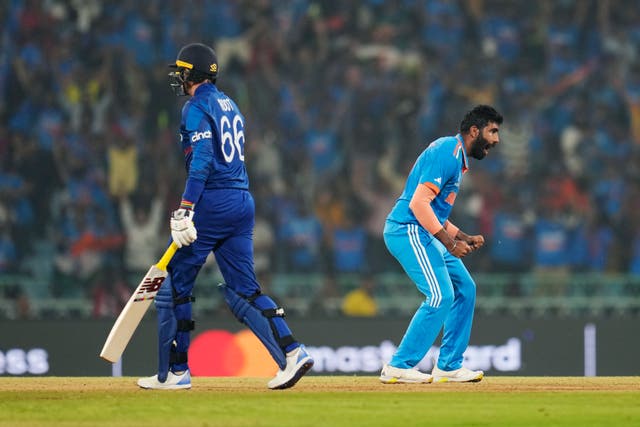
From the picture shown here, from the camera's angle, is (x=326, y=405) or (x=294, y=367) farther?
(x=294, y=367)

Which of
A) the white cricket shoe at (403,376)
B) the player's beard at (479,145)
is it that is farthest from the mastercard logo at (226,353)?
the player's beard at (479,145)

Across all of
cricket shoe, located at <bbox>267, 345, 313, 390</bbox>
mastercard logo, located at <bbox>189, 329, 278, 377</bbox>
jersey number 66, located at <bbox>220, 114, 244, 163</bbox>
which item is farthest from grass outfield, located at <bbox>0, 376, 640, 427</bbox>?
mastercard logo, located at <bbox>189, 329, 278, 377</bbox>

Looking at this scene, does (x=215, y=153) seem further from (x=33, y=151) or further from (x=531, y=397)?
(x=33, y=151)

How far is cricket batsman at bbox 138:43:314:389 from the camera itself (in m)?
7.65

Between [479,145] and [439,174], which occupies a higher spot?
[479,145]

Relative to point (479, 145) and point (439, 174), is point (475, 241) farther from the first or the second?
point (479, 145)

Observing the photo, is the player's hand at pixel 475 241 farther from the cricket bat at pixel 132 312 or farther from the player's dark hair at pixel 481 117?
the cricket bat at pixel 132 312

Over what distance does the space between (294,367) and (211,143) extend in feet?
4.87

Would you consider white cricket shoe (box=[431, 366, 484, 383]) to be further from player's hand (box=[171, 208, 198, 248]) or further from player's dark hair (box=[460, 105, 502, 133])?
player's hand (box=[171, 208, 198, 248])

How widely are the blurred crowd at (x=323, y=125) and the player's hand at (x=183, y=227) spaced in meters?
7.36

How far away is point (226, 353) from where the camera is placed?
43.6 feet

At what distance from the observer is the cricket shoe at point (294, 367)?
25.4ft

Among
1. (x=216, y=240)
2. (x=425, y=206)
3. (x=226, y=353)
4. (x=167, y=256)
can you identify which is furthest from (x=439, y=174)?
(x=226, y=353)

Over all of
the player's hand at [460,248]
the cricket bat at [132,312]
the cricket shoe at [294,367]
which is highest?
the player's hand at [460,248]
